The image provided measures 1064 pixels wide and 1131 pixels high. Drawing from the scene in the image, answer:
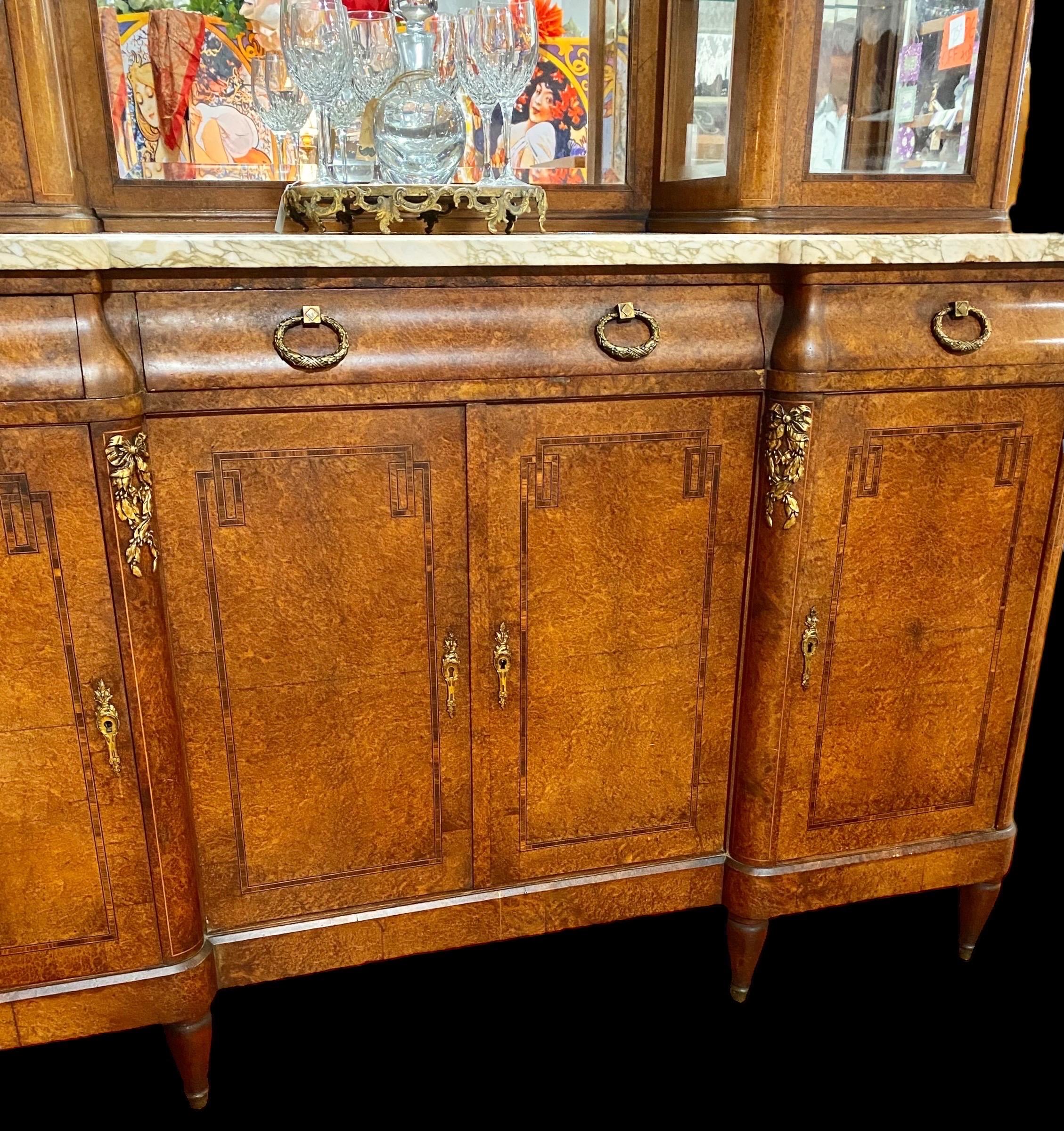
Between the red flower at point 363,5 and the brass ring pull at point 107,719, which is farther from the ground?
the red flower at point 363,5

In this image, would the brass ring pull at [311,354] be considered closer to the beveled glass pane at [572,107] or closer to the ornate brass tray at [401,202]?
the ornate brass tray at [401,202]

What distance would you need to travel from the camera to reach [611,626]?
134 centimetres

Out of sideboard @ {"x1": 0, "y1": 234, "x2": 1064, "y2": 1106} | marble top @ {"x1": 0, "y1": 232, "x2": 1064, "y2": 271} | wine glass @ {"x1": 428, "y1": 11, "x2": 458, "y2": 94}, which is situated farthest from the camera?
wine glass @ {"x1": 428, "y1": 11, "x2": 458, "y2": 94}

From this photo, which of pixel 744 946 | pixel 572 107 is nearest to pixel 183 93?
pixel 572 107

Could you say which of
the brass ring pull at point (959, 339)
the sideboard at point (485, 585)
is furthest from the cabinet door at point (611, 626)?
the brass ring pull at point (959, 339)

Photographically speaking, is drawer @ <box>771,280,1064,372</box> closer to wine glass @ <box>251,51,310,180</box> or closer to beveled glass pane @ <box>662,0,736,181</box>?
beveled glass pane @ <box>662,0,736,181</box>

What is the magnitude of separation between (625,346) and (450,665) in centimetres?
49

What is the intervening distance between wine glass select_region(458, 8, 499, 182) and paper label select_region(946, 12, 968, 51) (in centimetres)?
66

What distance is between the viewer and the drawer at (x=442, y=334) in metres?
1.09

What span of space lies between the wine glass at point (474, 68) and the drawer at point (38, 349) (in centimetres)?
69

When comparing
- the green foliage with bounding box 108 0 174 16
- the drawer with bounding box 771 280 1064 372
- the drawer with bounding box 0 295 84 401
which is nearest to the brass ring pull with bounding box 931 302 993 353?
the drawer with bounding box 771 280 1064 372

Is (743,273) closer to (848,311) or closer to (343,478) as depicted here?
(848,311)

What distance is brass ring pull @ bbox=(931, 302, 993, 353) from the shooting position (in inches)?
49.9

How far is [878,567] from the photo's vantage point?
1.37 meters
